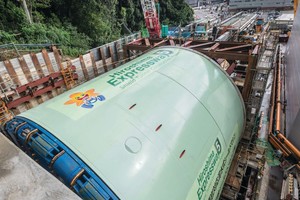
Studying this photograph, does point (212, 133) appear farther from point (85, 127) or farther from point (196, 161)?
point (85, 127)

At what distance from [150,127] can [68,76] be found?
33.2 feet

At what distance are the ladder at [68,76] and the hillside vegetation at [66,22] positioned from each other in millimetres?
5893

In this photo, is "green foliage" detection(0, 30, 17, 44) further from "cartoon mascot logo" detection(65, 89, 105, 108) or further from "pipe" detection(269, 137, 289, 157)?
"pipe" detection(269, 137, 289, 157)

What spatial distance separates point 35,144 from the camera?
3133 millimetres

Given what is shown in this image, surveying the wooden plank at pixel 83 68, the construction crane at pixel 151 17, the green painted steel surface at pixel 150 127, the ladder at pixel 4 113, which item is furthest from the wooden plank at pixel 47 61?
the construction crane at pixel 151 17

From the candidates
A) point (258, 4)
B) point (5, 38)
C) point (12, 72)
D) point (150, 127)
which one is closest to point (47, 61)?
point (12, 72)

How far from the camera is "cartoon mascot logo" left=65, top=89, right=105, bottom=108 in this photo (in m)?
3.89

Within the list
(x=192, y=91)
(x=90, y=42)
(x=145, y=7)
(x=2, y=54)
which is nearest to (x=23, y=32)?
(x=2, y=54)

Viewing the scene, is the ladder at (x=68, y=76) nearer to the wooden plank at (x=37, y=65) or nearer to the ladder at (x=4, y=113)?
the wooden plank at (x=37, y=65)

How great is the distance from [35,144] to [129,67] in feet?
11.2

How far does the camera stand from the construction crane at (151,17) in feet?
77.4

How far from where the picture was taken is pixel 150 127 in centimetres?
383

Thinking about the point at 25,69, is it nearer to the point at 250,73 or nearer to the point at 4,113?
the point at 4,113

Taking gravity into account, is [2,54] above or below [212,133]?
above
